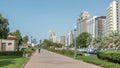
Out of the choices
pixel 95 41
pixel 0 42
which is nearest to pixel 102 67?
pixel 0 42

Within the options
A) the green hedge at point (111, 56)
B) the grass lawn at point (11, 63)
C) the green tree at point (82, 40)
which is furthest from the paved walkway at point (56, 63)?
the green tree at point (82, 40)

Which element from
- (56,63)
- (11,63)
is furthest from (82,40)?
(11,63)

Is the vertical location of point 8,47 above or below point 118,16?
below

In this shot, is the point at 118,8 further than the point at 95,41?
Yes

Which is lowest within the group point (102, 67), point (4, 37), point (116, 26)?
point (102, 67)

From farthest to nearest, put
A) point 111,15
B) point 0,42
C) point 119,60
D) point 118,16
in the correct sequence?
point 111,15
point 118,16
point 0,42
point 119,60

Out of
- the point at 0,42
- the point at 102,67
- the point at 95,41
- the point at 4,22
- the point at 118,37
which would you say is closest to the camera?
the point at 102,67

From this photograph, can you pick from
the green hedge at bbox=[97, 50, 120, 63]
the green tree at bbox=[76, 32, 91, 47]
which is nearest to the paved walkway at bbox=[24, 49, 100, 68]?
the green hedge at bbox=[97, 50, 120, 63]

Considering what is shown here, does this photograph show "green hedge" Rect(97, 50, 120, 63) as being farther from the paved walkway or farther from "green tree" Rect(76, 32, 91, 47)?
"green tree" Rect(76, 32, 91, 47)

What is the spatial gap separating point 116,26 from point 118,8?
1154 centimetres

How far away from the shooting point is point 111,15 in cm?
19600

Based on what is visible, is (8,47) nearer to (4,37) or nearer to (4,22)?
(4,37)

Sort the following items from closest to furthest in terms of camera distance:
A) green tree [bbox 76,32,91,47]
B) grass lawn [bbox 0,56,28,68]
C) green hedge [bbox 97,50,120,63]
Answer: grass lawn [bbox 0,56,28,68] < green hedge [bbox 97,50,120,63] < green tree [bbox 76,32,91,47]

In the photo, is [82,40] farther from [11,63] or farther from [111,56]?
[11,63]
